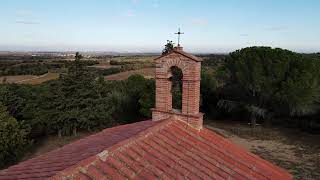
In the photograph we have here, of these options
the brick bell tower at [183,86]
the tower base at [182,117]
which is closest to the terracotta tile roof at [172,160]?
the tower base at [182,117]

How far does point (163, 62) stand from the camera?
7.55 m

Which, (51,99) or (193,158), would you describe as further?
(51,99)

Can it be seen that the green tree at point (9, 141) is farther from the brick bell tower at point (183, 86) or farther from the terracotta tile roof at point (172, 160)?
the terracotta tile roof at point (172, 160)

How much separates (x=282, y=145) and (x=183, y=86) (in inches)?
590

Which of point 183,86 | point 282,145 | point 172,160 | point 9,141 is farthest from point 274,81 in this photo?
point 172,160

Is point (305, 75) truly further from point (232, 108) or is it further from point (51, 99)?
point (51, 99)

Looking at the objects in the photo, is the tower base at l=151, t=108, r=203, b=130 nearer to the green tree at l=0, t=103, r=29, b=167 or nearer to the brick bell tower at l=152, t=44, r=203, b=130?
the brick bell tower at l=152, t=44, r=203, b=130

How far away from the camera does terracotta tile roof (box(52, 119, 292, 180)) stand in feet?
15.9

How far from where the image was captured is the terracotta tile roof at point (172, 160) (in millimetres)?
4836

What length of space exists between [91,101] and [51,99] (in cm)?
276

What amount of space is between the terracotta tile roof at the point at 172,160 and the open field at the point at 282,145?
8.77 m

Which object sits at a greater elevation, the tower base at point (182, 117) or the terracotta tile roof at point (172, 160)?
the tower base at point (182, 117)

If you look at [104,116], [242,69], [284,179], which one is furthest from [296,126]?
[284,179]

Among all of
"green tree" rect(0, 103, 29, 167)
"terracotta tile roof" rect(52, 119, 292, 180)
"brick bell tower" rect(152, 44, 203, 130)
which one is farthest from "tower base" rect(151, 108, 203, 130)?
"green tree" rect(0, 103, 29, 167)
